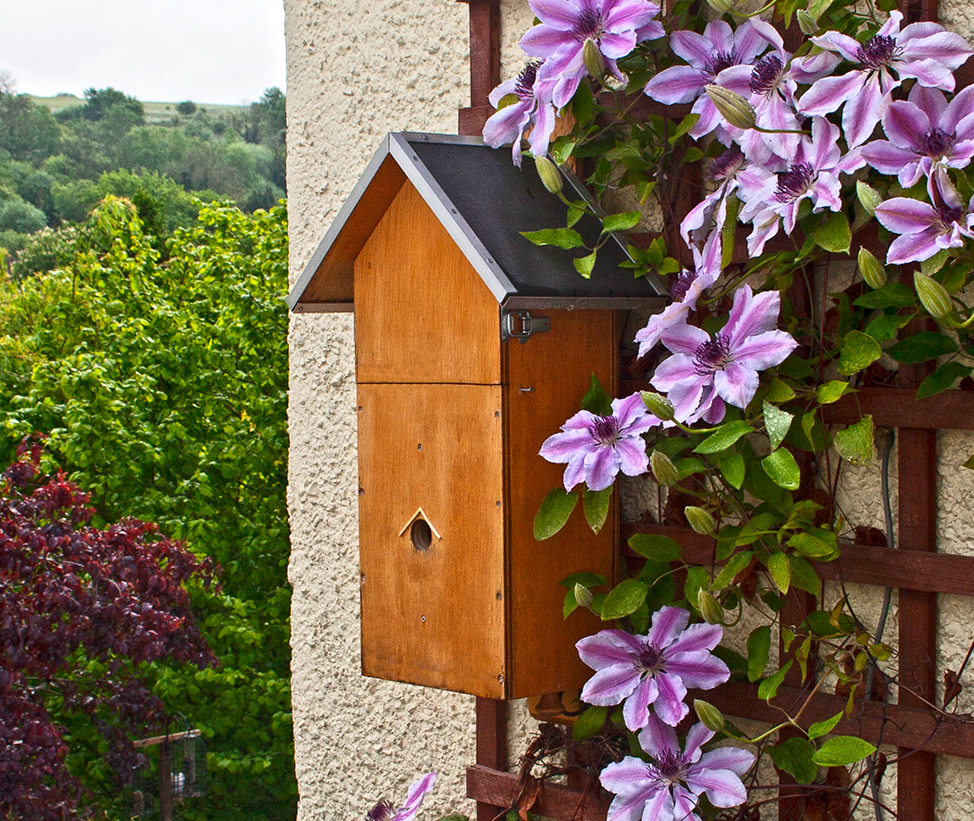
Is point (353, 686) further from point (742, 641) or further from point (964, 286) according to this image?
point (964, 286)

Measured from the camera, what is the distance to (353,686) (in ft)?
8.31

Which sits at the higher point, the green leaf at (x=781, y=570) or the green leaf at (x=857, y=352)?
the green leaf at (x=857, y=352)

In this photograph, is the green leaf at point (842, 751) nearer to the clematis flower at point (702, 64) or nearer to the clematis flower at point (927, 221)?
the clematis flower at point (927, 221)

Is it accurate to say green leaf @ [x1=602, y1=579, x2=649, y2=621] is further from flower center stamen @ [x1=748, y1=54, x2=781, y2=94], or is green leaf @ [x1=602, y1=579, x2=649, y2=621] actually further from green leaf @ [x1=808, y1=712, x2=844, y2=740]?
flower center stamen @ [x1=748, y1=54, x2=781, y2=94]

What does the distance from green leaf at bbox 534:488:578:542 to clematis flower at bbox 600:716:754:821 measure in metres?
0.36

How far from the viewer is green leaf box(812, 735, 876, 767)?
148 cm

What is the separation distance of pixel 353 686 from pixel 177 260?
663 centimetres

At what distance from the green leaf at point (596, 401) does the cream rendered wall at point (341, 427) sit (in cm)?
84

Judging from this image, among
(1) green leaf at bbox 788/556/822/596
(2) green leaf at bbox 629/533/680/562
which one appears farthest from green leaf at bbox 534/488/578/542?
(1) green leaf at bbox 788/556/822/596

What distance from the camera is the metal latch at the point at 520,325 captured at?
167cm

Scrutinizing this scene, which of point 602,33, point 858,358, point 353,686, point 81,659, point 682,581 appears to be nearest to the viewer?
→ point 858,358

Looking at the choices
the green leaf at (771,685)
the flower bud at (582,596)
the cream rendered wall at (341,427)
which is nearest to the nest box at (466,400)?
the flower bud at (582,596)

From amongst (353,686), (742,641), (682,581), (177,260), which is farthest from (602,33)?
(177,260)

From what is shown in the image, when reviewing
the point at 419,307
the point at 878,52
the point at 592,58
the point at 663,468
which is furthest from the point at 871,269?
the point at 419,307
